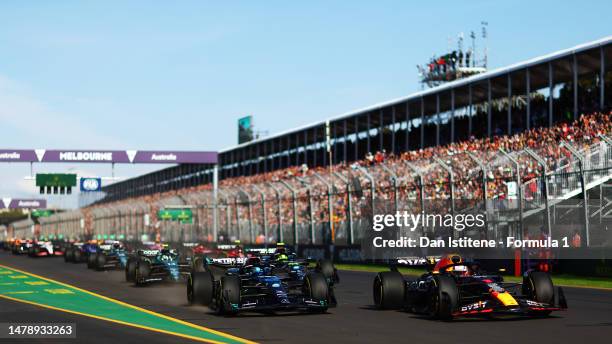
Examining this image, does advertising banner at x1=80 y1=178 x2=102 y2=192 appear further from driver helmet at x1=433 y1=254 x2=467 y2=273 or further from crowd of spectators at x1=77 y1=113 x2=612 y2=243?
driver helmet at x1=433 y1=254 x2=467 y2=273

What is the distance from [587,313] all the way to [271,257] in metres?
Answer: 6.79

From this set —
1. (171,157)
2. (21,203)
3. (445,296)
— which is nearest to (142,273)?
(445,296)

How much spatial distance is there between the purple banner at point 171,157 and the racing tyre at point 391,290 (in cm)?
3907

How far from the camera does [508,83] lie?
148 ft

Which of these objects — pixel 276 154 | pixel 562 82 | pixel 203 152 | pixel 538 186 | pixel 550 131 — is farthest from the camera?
pixel 276 154

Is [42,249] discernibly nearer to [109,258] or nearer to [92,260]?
[92,260]

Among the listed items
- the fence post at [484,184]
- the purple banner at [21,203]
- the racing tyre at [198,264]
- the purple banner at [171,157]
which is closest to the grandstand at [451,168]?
the fence post at [484,184]

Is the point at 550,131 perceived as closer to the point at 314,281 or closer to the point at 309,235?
the point at 309,235

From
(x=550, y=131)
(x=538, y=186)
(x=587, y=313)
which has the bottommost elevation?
(x=587, y=313)

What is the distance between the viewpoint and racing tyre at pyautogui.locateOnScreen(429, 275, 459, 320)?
14.2 m

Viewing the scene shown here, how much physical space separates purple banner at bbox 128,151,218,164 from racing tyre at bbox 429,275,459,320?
41279 millimetres

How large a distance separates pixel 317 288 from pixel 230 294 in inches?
58.8

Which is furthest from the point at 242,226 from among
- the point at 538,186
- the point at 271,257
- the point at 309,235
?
the point at 271,257

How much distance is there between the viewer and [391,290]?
16266 millimetres
